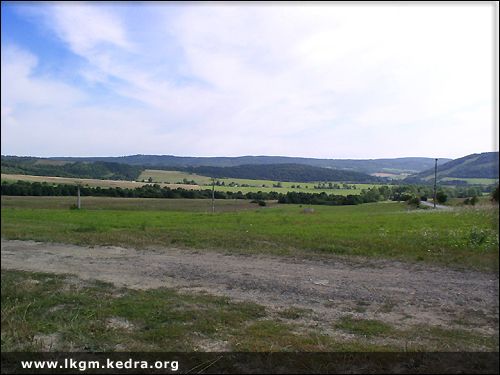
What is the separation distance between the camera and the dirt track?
5.77m

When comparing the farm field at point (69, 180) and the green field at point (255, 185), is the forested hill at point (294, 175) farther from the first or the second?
the farm field at point (69, 180)

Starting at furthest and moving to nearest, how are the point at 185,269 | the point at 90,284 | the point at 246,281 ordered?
the point at 185,269, the point at 246,281, the point at 90,284

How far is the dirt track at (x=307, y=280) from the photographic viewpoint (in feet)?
18.9

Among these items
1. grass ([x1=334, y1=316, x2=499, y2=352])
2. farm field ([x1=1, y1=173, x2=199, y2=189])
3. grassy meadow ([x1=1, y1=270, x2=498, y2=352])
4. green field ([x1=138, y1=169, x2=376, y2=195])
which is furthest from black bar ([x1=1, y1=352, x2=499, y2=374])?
green field ([x1=138, y1=169, x2=376, y2=195])

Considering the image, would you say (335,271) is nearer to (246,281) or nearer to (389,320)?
(246,281)

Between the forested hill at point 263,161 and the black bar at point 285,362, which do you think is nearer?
the black bar at point 285,362

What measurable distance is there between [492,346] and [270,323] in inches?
101

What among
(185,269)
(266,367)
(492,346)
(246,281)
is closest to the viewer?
(266,367)

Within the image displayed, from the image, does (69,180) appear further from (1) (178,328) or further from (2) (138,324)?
(1) (178,328)

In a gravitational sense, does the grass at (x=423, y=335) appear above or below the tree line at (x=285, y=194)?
below

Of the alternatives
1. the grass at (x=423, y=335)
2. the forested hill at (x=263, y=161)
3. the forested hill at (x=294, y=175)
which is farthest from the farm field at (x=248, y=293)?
the forested hill at (x=263, y=161)

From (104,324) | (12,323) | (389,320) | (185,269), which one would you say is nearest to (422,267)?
(389,320)

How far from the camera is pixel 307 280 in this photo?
7676 millimetres

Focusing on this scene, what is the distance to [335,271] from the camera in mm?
8586
